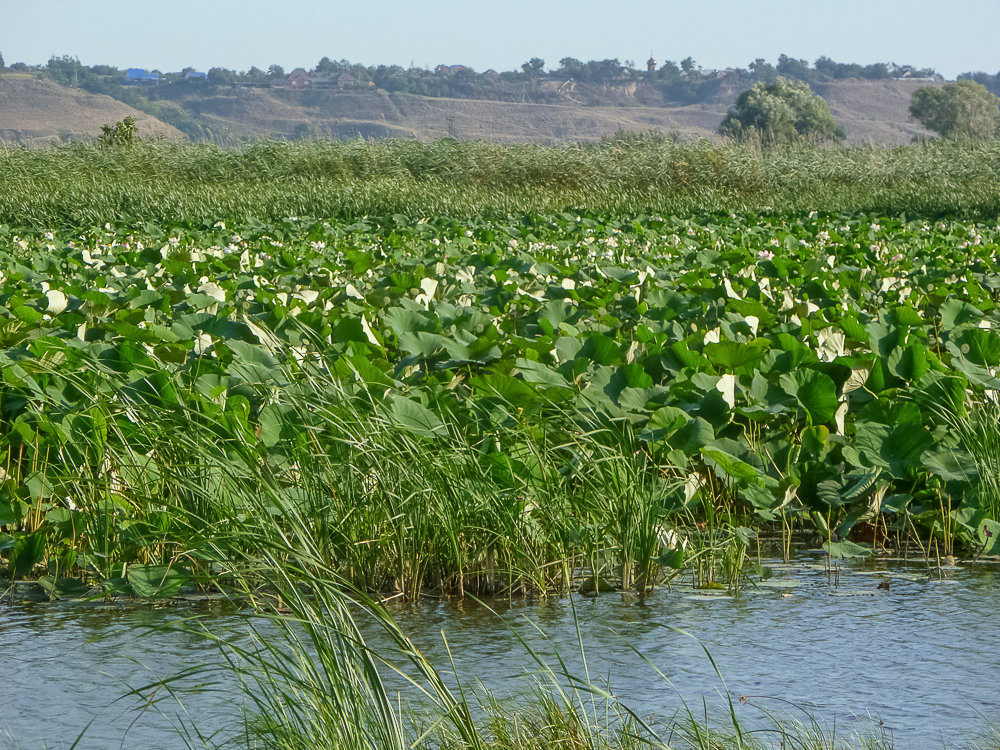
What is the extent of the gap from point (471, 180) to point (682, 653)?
1532cm

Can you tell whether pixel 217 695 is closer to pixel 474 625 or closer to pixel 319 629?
pixel 319 629

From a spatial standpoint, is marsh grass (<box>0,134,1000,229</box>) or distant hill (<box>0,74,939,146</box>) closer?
marsh grass (<box>0,134,1000,229</box>)

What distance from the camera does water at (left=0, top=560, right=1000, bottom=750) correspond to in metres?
2.05

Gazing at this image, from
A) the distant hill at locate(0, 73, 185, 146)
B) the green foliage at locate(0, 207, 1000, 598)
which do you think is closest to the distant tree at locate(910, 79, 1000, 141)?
the distant hill at locate(0, 73, 185, 146)

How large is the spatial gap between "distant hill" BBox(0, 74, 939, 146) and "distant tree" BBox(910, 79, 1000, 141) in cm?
2696

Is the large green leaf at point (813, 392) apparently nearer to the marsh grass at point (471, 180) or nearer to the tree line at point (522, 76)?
the marsh grass at point (471, 180)

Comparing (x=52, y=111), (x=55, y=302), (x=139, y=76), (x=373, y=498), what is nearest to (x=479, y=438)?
(x=373, y=498)

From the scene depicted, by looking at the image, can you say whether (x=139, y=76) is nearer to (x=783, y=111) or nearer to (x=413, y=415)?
(x=783, y=111)

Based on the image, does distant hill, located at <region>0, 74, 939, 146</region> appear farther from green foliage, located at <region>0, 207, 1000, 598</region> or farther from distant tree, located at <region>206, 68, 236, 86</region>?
green foliage, located at <region>0, 207, 1000, 598</region>

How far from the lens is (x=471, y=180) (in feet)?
56.6

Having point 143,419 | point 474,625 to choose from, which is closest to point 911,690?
point 474,625

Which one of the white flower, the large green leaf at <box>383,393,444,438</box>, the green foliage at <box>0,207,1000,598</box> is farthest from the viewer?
the white flower

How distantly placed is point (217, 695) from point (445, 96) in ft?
493

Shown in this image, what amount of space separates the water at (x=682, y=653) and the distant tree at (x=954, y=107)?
290 feet
